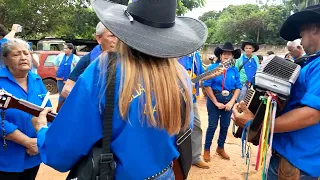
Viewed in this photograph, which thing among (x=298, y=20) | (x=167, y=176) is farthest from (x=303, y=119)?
(x=167, y=176)

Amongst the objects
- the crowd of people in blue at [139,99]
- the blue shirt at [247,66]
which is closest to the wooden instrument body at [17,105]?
the crowd of people in blue at [139,99]

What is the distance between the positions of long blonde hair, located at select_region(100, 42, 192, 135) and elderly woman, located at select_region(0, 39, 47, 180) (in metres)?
1.30

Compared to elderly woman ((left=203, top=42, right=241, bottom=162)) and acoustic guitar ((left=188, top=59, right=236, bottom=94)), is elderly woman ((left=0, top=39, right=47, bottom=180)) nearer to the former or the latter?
acoustic guitar ((left=188, top=59, right=236, bottom=94))

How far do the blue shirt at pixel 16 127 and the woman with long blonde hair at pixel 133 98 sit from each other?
0.98 metres

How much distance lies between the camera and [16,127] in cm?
221

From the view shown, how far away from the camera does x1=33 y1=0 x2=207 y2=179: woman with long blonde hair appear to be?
1242mm

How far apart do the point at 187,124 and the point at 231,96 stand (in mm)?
3437

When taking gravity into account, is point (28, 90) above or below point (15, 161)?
above

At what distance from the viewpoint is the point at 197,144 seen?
4.42 meters

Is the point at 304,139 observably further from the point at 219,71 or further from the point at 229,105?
the point at 219,71

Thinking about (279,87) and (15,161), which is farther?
(15,161)

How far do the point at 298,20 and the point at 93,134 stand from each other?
1700mm

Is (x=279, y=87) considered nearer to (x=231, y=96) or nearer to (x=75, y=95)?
(x=75, y=95)

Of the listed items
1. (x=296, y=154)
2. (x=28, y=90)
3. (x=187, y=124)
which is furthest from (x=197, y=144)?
(x=187, y=124)
